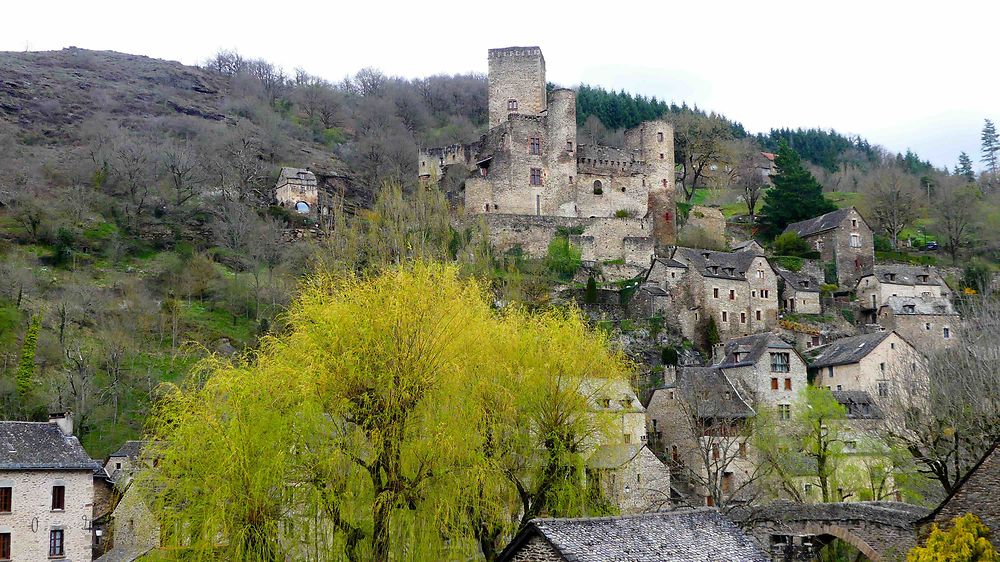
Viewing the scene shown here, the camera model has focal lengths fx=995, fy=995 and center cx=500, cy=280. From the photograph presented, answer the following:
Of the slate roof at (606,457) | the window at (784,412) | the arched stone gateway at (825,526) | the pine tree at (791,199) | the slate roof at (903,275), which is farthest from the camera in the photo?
the pine tree at (791,199)

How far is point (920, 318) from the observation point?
212ft

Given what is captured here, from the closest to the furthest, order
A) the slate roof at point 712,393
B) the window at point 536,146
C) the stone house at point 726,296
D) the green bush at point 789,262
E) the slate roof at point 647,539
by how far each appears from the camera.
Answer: the slate roof at point 647,539 → the slate roof at point 712,393 → the stone house at point 726,296 → the green bush at point 789,262 → the window at point 536,146

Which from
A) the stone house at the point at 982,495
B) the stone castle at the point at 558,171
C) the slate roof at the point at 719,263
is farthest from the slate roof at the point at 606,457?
the stone castle at the point at 558,171

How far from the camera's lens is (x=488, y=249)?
66312 millimetres

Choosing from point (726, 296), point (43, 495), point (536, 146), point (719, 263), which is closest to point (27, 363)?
point (43, 495)

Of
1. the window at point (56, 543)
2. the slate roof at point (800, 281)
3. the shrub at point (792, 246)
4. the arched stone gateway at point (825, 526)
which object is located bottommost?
the window at point (56, 543)

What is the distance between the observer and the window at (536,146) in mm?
75625

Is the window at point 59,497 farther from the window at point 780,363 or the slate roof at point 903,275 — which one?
the slate roof at point 903,275

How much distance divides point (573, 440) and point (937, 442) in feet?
42.2

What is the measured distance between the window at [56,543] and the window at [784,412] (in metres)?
31.4

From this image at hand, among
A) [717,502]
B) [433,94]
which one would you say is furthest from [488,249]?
[433,94]

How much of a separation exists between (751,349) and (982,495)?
33.4m

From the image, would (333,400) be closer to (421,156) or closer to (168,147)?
(421,156)

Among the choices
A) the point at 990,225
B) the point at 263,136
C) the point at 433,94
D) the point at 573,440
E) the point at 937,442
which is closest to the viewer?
the point at 573,440
